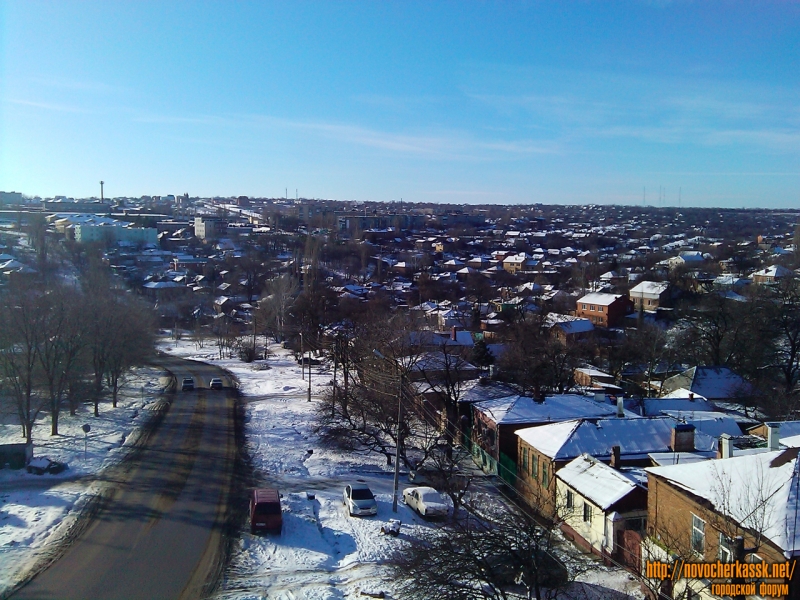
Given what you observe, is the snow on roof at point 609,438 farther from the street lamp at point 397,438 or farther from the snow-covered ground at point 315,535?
the street lamp at point 397,438

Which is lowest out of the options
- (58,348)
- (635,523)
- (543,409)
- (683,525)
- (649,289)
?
(635,523)

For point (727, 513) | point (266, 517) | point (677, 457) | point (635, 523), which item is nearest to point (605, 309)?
point (677, 457)

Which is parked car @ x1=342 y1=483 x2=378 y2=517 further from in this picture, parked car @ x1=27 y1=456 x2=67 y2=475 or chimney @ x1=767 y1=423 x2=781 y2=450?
chimney @ x1=767 y1=423 x2=781 y2=450

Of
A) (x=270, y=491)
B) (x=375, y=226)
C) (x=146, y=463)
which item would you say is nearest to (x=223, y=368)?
(x=146, y=463)

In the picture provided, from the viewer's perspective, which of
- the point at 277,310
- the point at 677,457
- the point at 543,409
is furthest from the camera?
the point at 277,310

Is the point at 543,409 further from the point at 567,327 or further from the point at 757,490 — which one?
the point at 567,327

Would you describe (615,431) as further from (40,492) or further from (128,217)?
(128,217)

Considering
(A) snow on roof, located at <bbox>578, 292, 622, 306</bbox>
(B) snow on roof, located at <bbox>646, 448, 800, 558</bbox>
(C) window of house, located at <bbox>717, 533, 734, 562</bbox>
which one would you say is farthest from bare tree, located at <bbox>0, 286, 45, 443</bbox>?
(A) snow on roof, located at <bbox>578, 292, 622, 306</bbox>
